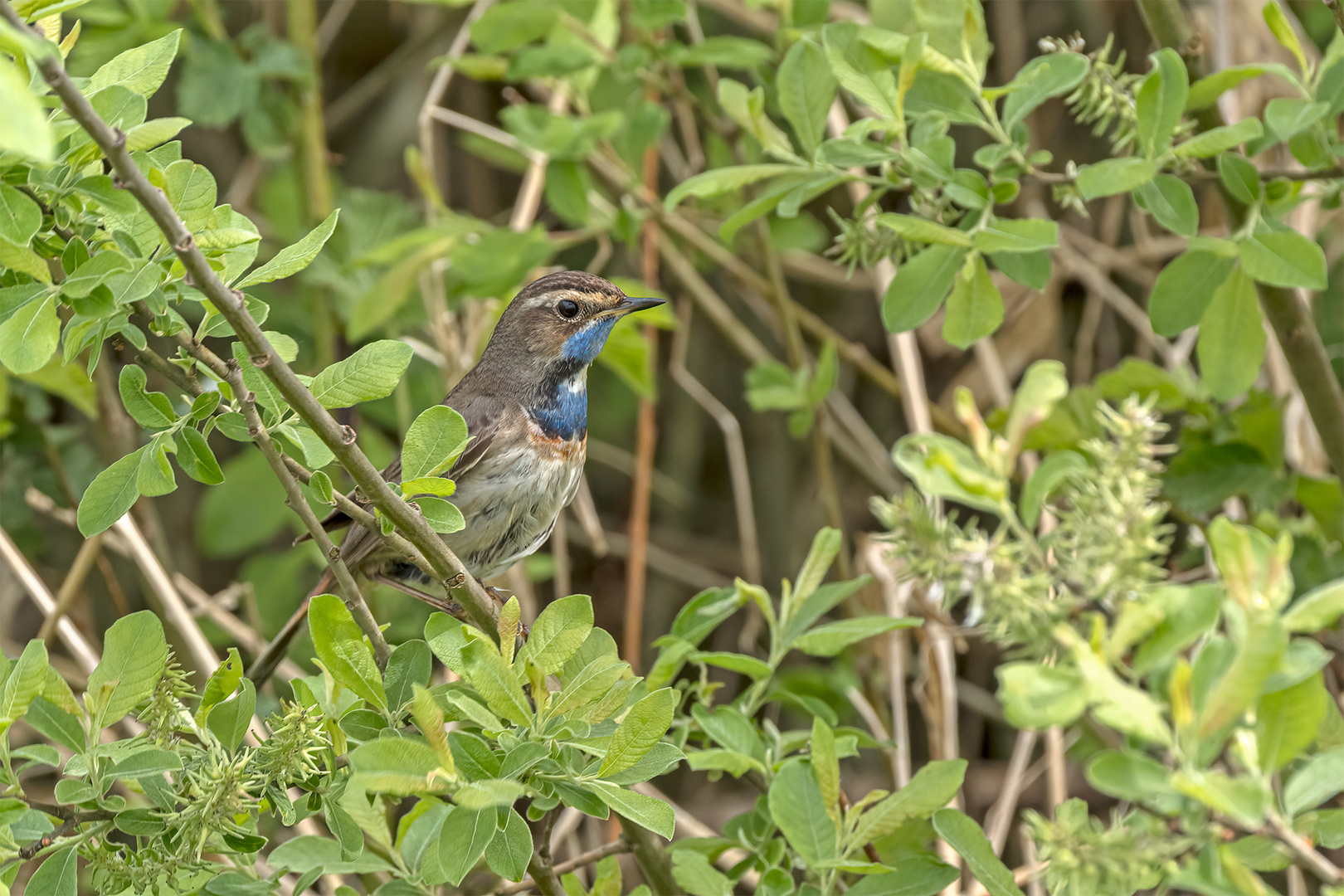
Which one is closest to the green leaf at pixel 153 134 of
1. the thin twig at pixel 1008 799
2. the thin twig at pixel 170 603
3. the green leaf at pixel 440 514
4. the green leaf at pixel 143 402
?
the green leaf at pixel 143 402

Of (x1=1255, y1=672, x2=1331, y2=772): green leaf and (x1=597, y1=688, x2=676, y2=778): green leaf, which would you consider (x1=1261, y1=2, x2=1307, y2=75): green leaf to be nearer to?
(x1=1255, y1=672, x2=1331, y2=772): green leaf

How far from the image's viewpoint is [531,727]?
190 cm

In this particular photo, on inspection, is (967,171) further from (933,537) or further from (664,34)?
(664,34)

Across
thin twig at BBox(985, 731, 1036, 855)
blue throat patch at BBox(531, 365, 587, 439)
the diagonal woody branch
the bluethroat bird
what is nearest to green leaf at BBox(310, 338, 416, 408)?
the diagonal woody branch

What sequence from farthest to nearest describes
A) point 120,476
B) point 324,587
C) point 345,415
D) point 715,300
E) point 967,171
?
point 345,415 < point 715,300 < point 324,587 < point 967,171 < point 120,476

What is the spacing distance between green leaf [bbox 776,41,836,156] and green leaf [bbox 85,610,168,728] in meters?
1.60

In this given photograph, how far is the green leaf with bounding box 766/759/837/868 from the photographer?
84.9 inches

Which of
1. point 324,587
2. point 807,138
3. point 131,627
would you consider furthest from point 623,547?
point 131,627

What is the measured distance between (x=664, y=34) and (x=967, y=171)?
7.90ft

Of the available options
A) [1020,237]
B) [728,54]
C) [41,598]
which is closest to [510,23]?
[728,54]

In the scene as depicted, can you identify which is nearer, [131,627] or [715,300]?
[131,627]

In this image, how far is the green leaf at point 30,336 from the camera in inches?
71.3

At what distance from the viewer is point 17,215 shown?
1728 mm

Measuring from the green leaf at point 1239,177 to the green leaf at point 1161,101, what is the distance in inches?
11.5
